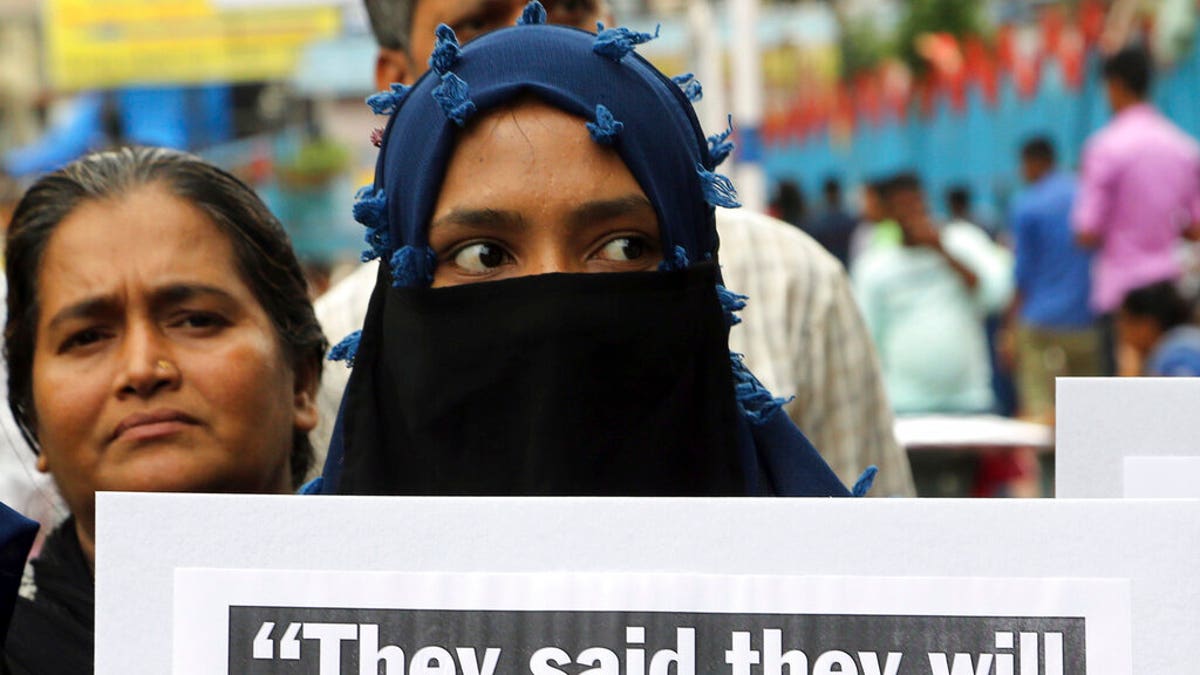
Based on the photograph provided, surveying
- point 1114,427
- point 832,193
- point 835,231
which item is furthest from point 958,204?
point 1114,427

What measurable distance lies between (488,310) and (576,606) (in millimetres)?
526

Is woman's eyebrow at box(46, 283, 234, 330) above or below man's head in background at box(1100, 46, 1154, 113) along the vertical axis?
below

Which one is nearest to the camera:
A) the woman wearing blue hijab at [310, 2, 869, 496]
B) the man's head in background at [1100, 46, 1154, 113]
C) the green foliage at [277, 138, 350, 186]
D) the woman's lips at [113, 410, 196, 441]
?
the woman wearing blue hijab at [310, 2, 869, 496]

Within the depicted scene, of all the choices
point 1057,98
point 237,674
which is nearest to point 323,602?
point 237,674

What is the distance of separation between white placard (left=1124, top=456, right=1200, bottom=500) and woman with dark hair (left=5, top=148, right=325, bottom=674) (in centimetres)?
97

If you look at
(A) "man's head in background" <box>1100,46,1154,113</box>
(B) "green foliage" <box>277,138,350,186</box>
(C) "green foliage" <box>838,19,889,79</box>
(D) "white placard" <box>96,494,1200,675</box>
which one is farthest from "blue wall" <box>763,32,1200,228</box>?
(D) "white placard" <box>96,494,1200,675</box>

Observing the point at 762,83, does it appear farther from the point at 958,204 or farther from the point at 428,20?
the point at 428,20

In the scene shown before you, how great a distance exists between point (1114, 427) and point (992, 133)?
14.7 m

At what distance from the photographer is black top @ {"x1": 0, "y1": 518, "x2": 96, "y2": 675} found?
6.83 feet

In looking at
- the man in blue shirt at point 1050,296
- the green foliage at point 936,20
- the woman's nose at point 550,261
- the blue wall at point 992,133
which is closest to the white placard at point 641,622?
the woman's nose at point 550,261

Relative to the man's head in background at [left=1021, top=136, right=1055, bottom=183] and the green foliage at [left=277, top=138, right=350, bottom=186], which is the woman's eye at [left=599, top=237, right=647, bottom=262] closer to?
the man's head in background at [left=1021, top=136, right=1055, bottom=183]

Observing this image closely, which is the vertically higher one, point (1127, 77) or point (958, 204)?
point (958, 204)

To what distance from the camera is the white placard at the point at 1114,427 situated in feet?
6.78

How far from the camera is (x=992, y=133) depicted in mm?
16438
